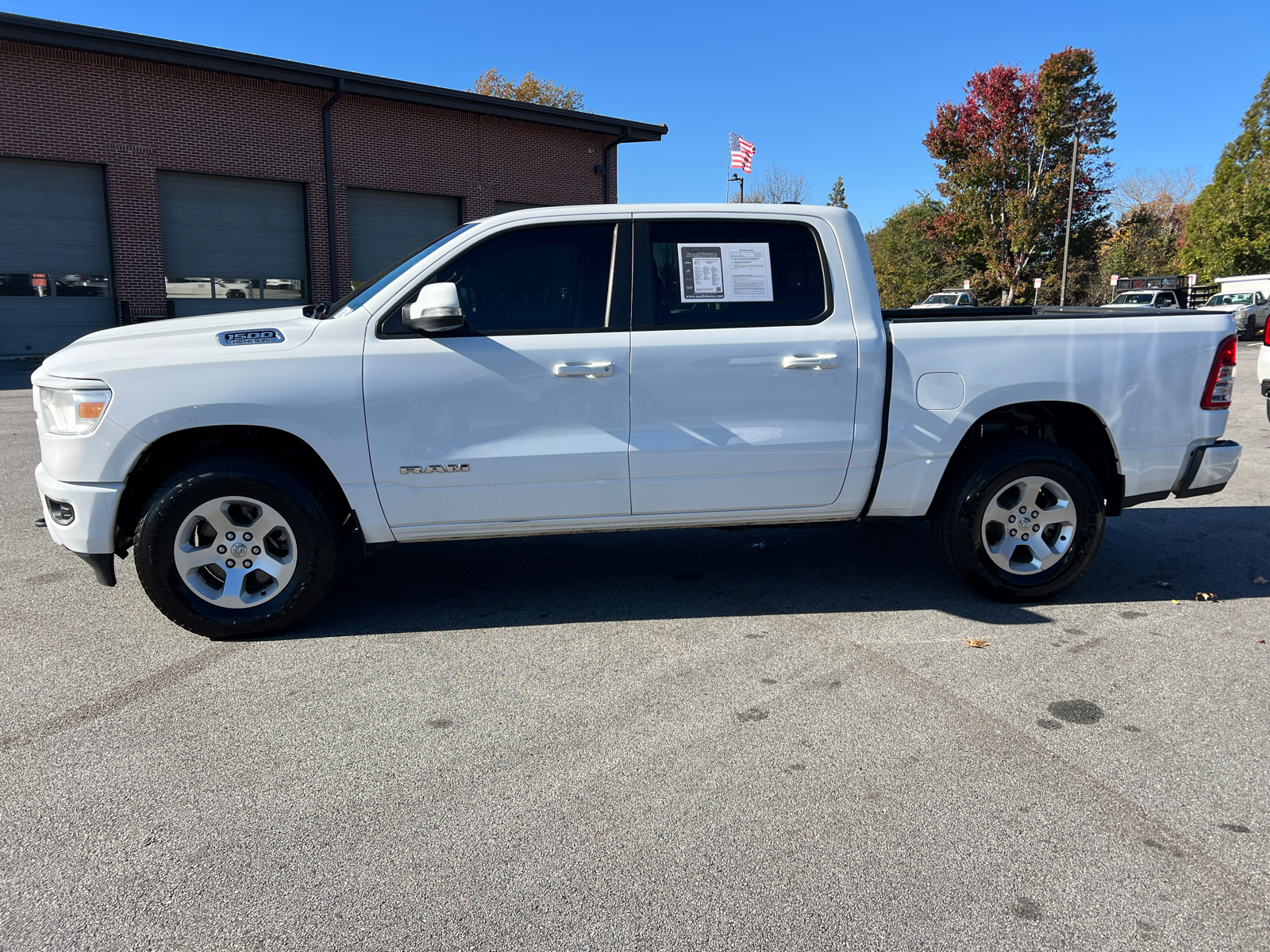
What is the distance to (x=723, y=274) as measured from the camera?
178 inches

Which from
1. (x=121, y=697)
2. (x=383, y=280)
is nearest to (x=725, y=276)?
(x=383, y=280)

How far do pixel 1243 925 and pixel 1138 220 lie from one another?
69.8 meters

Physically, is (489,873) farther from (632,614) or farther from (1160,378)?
(1160,378)

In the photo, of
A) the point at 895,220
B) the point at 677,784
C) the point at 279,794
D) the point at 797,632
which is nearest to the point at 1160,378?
the point at 797,632

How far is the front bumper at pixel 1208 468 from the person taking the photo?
188 inches

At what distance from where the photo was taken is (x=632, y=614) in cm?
465

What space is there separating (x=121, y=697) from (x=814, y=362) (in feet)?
10.9

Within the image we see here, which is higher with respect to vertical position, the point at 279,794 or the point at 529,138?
the point at 529,138

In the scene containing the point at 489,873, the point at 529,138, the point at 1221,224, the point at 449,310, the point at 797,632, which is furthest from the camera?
the point at 1221,224

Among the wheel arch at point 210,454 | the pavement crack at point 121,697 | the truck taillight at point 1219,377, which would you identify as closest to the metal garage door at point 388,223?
the wheel arch at point 210,454

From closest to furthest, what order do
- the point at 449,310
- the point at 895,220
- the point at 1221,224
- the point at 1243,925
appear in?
the point at 1243,925 < the point at 449,310 < the point at 1221,224 < the point at 895,220

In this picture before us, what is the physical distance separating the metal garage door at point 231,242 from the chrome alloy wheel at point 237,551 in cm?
2006

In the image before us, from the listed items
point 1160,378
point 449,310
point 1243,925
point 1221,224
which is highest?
point 1221,224

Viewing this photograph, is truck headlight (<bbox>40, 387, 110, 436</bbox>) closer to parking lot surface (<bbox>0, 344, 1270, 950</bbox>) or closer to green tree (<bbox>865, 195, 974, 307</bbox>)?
parking lot surface (<bbox>0, 344, 1270, 950</bbox>)
